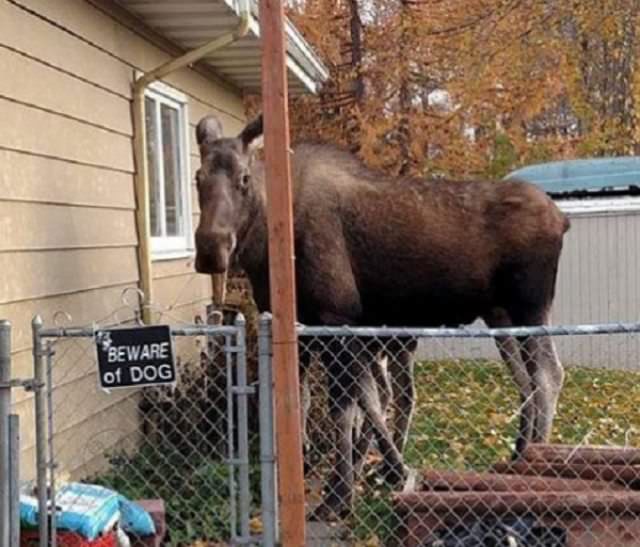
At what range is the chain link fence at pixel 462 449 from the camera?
6.01 m

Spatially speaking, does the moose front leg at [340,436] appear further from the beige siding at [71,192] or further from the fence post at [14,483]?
the fence post at [14,483]

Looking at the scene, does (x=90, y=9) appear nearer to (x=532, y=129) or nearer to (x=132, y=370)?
(x=132, y=370)

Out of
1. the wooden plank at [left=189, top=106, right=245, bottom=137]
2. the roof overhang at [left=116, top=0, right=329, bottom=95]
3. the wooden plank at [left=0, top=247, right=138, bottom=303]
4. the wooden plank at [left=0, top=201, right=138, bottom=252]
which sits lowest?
the wooden plank at [left=0, top=247, right=138, bottom=303]

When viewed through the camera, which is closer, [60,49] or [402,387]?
[60,49]

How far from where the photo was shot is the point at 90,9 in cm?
830

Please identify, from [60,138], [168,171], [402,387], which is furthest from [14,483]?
[168,171]

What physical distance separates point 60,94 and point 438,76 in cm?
1128

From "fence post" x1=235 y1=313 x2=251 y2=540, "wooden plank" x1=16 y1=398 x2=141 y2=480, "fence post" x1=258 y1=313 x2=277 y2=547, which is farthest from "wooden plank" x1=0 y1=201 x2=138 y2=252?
"fence post" x1=258 y1=313 x2=277 y2=547

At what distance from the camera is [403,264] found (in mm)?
8523

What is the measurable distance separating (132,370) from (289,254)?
1016mm

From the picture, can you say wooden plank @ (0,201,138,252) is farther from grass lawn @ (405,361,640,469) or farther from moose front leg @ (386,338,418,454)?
grass lawn @ (405,361,640,469)

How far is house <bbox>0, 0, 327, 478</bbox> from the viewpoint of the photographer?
22.3ft

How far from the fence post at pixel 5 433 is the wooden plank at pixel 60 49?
2.15m

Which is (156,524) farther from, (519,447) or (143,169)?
(143,169)
